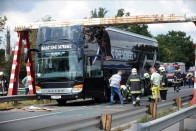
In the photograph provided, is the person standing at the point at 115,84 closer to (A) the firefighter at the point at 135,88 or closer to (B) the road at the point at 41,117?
(A) the firefighter at the point at 135,88

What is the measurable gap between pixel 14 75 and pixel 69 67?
4.31 m

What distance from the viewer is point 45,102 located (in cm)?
2214

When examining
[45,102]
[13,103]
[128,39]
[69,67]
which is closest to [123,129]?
[69,67]

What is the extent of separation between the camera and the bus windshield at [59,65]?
62.2 feet

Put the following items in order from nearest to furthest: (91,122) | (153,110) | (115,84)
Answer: (91,122)
(153,110)
(115,84)

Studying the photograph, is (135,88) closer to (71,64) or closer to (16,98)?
(71,64)

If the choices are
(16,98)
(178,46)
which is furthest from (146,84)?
(178,46)

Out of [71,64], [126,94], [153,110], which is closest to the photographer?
[153,110]

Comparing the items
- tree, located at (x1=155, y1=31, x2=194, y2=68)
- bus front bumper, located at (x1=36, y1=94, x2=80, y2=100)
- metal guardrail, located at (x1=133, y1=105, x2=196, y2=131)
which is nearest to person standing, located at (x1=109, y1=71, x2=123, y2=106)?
bus front bumper, located at (x1=36, y1=94, x2=80, y2=100)

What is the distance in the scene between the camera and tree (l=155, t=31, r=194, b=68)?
346 feet

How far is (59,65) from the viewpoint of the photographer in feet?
62.9

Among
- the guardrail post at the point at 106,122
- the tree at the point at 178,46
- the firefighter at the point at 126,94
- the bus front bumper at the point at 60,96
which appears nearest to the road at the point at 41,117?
the guardrail post at the point at 106,122

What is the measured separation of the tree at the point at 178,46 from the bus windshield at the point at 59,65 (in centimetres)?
8385

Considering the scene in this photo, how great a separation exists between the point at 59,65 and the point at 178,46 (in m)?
99.7
